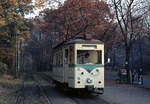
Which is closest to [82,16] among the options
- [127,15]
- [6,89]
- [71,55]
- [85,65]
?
[127,15]

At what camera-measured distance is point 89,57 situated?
1335cm

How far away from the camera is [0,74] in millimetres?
31078

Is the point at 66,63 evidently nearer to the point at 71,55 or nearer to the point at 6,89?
the point at 71,55

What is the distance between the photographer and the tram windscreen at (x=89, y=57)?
13196 mm

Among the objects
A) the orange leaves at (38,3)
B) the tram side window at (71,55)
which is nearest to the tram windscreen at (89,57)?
the tram side window at (71,55)

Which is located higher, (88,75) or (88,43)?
(88,43)

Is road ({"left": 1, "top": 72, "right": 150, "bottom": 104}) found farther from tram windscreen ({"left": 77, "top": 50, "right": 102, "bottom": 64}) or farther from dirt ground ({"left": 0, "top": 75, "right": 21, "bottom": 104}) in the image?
tram windscreen ({"left": 77, "top": 50, "right": 102, "bottom": 64})

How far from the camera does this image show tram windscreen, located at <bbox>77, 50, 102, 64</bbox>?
43.3ft

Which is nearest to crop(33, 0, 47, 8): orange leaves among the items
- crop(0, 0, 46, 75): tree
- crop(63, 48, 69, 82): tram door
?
crop(0, 0, 46, 75): tree

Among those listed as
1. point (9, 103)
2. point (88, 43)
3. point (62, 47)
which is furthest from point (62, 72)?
point (9, 103)

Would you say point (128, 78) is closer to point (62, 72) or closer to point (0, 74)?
point (62, 72)

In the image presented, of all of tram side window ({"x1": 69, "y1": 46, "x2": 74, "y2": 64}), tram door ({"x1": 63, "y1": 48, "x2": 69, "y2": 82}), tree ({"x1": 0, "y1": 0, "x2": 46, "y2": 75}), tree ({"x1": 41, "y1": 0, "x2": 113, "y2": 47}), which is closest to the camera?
tram side window ({"x1": 69, "y1": 46, "x2": 74, "y2": 64})

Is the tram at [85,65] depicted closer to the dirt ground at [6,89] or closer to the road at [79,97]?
the road at [79,97]

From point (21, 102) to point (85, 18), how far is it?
42.2 feet
